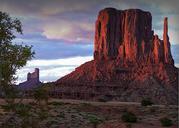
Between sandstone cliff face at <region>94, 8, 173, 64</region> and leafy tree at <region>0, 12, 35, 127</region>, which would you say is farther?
sandstone cliff face at <region>94, 8, 173, 64</region>

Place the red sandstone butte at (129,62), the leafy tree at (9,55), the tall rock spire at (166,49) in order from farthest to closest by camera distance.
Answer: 1. the tall rock spire at (166,49)
2. the red sandstone butte at (129,62)
3. the leafy tree at (9,55)

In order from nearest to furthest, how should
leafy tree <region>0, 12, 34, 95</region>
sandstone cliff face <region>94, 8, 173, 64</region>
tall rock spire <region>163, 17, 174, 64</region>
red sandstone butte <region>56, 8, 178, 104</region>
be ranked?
leafy tree <region>0, 12, 34, 95</region> < red sandstone butte <region>56, 8, 178, 104</region> < tall rock spire <region>163, 17, 174, 64</region> < sandstone cliff face <region>94, 8, 173, 64</region>

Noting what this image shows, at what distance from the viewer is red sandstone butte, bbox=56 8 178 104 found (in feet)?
453

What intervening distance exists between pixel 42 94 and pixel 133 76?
429 ft

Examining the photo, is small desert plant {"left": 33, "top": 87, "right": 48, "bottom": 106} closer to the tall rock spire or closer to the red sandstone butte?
the red sandstone butte

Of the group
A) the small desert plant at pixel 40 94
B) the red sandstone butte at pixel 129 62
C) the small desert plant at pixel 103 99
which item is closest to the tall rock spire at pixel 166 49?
the red sandstone butte at pixel 129 62

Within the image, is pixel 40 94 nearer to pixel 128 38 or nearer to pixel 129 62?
pixel 129 62

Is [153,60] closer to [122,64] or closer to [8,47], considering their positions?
[122,64]

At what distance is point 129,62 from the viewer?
16675cm

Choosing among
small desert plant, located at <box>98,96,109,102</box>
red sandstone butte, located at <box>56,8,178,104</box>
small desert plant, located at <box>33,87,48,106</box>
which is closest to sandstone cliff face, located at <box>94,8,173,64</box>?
red sandstone butte, located at <box>56,8,178,104</box>

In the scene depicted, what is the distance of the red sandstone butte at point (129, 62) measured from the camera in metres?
138

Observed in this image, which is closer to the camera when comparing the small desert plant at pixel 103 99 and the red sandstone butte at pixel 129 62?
the small desert plant at pixel 103 99

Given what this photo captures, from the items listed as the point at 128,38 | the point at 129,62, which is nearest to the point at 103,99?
the point at 129,62

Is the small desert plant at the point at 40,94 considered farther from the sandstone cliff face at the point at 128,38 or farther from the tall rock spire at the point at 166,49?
the sandstone cliff face at the point at 128,38
